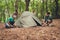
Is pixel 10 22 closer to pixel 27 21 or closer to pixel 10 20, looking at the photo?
pixel 10 20

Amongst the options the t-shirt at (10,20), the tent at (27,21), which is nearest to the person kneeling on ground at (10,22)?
the t-shirt at (10,20)

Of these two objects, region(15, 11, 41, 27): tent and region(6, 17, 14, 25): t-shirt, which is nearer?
region(6, 17, 14, 25): t-shirt

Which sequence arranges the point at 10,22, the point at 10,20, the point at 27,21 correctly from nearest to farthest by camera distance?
the point at 10,20 < the point at 10,22 < the point at 27,21

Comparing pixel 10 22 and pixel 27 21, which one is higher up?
pixel 10 22

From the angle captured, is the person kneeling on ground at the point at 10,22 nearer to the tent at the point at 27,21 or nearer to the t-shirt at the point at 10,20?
the t-shirt at the point at 10,20

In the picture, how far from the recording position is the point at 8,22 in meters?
12.8

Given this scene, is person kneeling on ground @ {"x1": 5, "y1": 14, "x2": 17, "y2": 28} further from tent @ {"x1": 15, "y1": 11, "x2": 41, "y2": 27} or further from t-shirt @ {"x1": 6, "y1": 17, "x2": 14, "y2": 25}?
tent @ {"x1": 15, "y1": 11, "x2": 41, "y2": 27}

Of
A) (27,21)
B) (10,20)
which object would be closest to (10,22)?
(10,20)

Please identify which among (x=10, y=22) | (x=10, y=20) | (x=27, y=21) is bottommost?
(x=27, y=21)

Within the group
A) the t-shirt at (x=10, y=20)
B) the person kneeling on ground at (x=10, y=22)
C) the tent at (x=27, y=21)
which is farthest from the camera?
the tent at (x=27, y=21)

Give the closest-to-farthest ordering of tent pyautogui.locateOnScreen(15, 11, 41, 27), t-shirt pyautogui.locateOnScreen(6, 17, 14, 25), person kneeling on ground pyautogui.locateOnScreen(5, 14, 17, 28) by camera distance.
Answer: person kneeling on ground pyautogui.locateOnScreen(5, 14, 17, 28) < t-shirt pyautogui.locateOnScreen(6, 17, 14, 25) < tent pyautogui.locateOnScreen(15, 11, 41, 27)

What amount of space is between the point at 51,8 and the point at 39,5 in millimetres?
7509

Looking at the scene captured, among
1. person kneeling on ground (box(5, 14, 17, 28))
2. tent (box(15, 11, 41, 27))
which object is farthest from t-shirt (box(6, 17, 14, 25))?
tent (box(15, 11, 41, 27))

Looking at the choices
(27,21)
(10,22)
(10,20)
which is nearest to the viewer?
(10,20)
